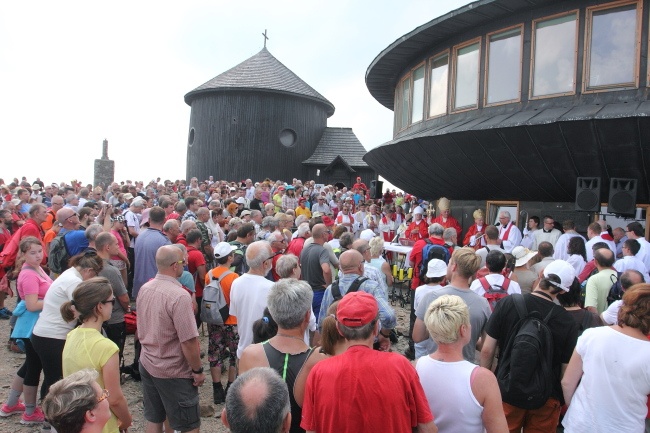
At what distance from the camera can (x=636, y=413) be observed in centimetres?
324

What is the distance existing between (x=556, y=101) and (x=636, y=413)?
9.43 meters

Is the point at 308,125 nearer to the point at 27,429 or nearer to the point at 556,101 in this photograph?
the point at 556,101

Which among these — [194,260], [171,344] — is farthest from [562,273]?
[194,260]

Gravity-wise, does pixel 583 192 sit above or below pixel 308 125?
below

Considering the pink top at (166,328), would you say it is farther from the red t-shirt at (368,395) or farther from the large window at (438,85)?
the large window at (438,85)

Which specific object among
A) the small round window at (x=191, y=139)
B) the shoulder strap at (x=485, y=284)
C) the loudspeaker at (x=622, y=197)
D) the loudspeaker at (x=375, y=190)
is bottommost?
the shoulder strap at (x=485, y=284)

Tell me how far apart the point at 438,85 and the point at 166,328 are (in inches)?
482

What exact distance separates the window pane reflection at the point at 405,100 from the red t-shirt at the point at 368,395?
14626mm

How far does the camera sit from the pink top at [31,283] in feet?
17.1

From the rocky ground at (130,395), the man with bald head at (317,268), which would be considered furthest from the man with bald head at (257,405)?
the man with bald head at (317,268)

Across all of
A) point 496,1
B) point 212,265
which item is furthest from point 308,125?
point 212,265

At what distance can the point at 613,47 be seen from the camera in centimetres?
1078

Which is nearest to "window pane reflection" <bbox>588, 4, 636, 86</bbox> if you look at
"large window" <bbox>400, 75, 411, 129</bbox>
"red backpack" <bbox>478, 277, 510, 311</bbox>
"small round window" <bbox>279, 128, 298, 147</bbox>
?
"large window" <bbox>400, 75, 411, 129</bbox>

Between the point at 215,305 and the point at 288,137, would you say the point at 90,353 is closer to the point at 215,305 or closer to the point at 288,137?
the point at 215,305
